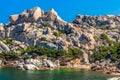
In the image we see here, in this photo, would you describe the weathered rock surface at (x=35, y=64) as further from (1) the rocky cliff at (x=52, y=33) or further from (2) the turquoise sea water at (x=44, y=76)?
(1) the rocky cliff at (x=52, y=33)

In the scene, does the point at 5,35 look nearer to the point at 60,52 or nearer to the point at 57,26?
the point at 57,26

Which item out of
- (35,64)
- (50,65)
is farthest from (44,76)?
(50,65)

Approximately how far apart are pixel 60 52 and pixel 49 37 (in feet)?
47.6

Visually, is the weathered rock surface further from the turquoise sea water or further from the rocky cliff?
the rocky cliff

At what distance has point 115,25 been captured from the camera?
543 ft

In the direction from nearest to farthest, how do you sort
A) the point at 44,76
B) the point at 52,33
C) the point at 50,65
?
the point at 44,76, the point at 50,65, the point at 52,33

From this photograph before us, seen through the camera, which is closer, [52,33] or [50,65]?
[50,65]

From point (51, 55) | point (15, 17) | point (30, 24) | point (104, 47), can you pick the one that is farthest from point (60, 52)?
point (15, 17)

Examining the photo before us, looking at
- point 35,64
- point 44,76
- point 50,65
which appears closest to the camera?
point 44,76

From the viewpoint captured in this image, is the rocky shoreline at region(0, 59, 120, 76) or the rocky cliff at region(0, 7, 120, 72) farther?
the rocky cliff at region(0, 7, 120, 72)

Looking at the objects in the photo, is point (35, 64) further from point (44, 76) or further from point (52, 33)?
point (52, 33)

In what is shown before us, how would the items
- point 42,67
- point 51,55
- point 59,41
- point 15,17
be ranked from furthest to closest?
point 15,17
point 59,41
point 51,55
point 42,67

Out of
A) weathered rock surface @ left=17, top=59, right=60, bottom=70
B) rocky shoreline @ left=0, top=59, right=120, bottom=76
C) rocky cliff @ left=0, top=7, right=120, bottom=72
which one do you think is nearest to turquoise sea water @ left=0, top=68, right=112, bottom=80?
rocky shoreline @ left=0, top=59, right=120, bottom=76

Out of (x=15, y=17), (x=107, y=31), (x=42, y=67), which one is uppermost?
(x=15, y=17)
